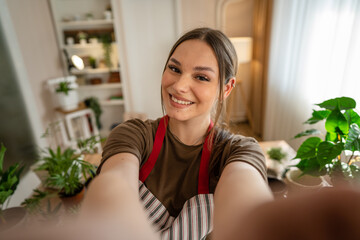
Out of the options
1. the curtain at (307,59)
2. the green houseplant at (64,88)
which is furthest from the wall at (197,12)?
the green houseplant at (64,88)

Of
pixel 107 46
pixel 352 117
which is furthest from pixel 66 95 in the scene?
pixel 352 117

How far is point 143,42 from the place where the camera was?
349 centimetres

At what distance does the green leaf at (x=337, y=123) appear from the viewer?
912mm

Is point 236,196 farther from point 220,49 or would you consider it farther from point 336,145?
point 336,145

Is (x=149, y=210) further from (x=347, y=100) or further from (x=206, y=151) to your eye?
(x=347, y=100)

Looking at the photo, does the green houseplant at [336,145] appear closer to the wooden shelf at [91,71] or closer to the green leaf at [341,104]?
the green leaf at [341,104]

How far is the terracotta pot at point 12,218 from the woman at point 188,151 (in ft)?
2.74

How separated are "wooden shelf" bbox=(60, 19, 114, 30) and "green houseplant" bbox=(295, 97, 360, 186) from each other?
315 centimetres

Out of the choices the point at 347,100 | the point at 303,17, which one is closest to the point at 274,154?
the point at 347,100

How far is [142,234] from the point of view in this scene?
292mm

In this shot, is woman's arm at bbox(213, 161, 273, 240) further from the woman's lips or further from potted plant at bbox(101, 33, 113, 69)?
potted plant at bbox(101, 33, 113, 69)

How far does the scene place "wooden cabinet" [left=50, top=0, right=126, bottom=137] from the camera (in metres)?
3.19

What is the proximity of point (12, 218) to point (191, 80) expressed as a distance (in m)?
1.25

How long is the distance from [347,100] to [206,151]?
0.68 metres
